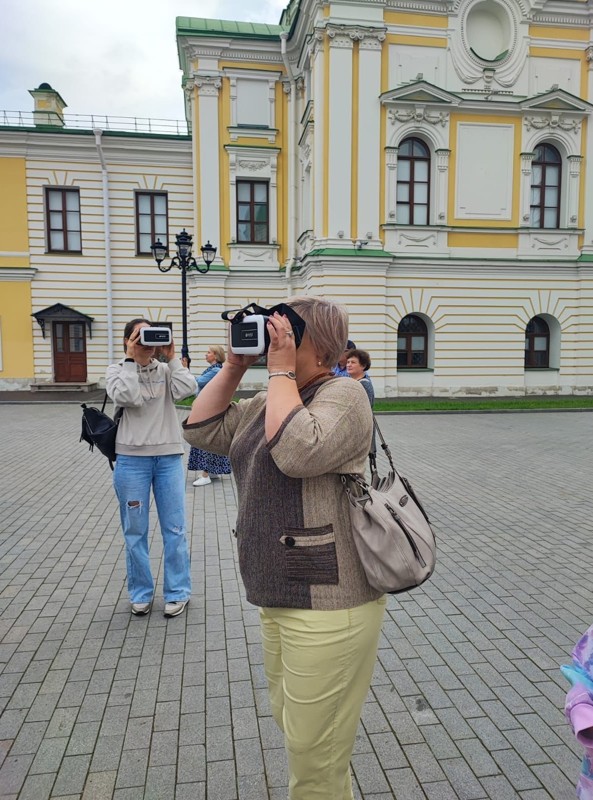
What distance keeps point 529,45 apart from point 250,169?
432 inches

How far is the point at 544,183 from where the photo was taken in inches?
855

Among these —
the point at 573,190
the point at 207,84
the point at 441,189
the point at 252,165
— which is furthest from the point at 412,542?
the point at 207,84

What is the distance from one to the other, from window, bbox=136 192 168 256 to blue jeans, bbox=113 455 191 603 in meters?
22.2

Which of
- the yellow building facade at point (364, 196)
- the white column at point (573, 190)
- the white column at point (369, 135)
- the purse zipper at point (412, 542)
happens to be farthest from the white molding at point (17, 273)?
the purse zipper at point (412, 542)

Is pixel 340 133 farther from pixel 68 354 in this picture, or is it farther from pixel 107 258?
pixel 68 354

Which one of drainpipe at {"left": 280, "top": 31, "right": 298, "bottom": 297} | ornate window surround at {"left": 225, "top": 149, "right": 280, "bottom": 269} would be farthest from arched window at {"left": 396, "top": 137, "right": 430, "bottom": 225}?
ornate window surround at {"left": 225, "top": 149, "right": 280, "bottom": 269}

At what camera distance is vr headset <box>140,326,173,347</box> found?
12.7ft

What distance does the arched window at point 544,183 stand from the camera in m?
21.7

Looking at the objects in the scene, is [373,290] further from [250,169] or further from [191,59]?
[191,59]

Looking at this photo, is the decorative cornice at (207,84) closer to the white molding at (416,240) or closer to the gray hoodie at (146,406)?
the white molding at (416,240)

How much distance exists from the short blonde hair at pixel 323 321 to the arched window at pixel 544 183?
2235 centimetres

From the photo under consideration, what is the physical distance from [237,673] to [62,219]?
24753 mm

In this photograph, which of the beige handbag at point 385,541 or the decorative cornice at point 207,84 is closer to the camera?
the beige handbag at point 385,541

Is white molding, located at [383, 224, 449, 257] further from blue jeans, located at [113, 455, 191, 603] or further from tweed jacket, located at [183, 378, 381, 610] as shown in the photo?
tweed jacket, located at [183, 378, 381, 610]
